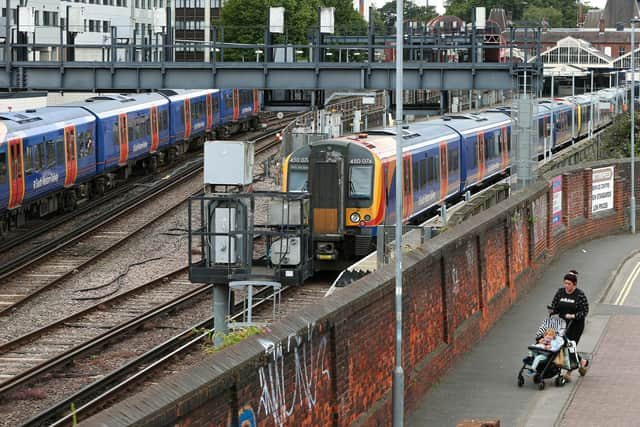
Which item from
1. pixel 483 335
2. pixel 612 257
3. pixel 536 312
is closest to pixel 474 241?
pixel 483 335

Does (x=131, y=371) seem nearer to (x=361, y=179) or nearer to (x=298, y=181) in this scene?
(x=298, y=181)

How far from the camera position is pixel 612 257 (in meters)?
33.0

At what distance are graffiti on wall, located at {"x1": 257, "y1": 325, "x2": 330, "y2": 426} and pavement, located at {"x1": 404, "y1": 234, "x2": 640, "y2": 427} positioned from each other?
3175 mm

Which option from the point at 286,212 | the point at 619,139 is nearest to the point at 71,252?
the point at 286,212

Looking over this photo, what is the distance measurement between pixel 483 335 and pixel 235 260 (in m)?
4.21

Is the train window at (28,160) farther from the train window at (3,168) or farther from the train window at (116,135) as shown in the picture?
the train window at (116,135)

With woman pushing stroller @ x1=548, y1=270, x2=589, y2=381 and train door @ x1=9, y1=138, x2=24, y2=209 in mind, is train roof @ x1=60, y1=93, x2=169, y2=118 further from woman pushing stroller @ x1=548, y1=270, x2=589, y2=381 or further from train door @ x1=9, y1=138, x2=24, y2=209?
woman pushing stroller @ x1=548, y1=270, x2=589, y2=381

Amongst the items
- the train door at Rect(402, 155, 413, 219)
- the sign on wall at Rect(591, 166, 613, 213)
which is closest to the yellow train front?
the train door at Rect(402, 155, 413, 219)

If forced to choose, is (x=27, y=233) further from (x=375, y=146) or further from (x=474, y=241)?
(x=474, y=241)

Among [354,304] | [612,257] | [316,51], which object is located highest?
[316,51]

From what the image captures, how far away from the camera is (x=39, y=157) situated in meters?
34.4

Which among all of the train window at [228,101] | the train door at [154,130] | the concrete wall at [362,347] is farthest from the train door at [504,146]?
the concrete wall at [362,347]

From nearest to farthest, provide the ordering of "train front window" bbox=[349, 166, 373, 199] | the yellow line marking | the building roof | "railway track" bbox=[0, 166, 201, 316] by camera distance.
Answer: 1. the yellow line marking
2. "railway track" bbox=[0, 166, 201, 316]
3. "train front window" bbox=[349, 166, 373, 199]
4. the building roof

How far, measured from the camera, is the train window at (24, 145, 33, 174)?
33.2 metres
